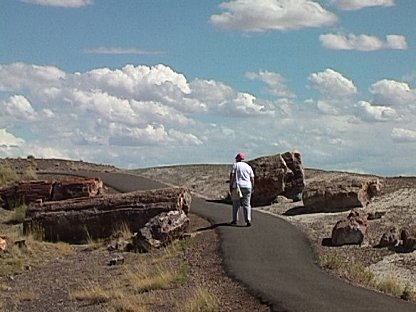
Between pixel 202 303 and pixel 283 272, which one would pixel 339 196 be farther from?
pixel 202 303

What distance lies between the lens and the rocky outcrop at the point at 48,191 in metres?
34.3

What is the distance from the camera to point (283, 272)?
1883cm

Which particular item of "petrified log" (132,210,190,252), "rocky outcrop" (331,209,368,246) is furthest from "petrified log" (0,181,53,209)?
"rocky outcrop" (331,209,368,246)

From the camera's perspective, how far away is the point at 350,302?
1516 cm

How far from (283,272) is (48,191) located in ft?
61.1

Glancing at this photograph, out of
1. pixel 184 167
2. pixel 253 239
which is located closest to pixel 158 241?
pixel 253 239

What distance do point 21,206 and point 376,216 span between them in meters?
14.8

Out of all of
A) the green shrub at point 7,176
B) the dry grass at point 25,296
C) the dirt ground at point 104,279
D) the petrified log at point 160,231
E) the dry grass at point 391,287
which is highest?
the green shrub at point 7,176

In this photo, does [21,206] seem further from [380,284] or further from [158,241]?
[380,284]

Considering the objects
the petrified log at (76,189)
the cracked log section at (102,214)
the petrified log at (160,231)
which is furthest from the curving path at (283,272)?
the petrified log at (76,189)

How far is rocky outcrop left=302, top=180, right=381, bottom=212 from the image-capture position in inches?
1203

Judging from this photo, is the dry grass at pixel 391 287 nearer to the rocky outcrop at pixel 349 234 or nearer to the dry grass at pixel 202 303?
the dry grass at pixel 202 303

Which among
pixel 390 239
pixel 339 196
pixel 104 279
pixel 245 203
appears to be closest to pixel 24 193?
pixel 339 196

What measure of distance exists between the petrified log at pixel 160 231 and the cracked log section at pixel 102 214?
197 centimetres
